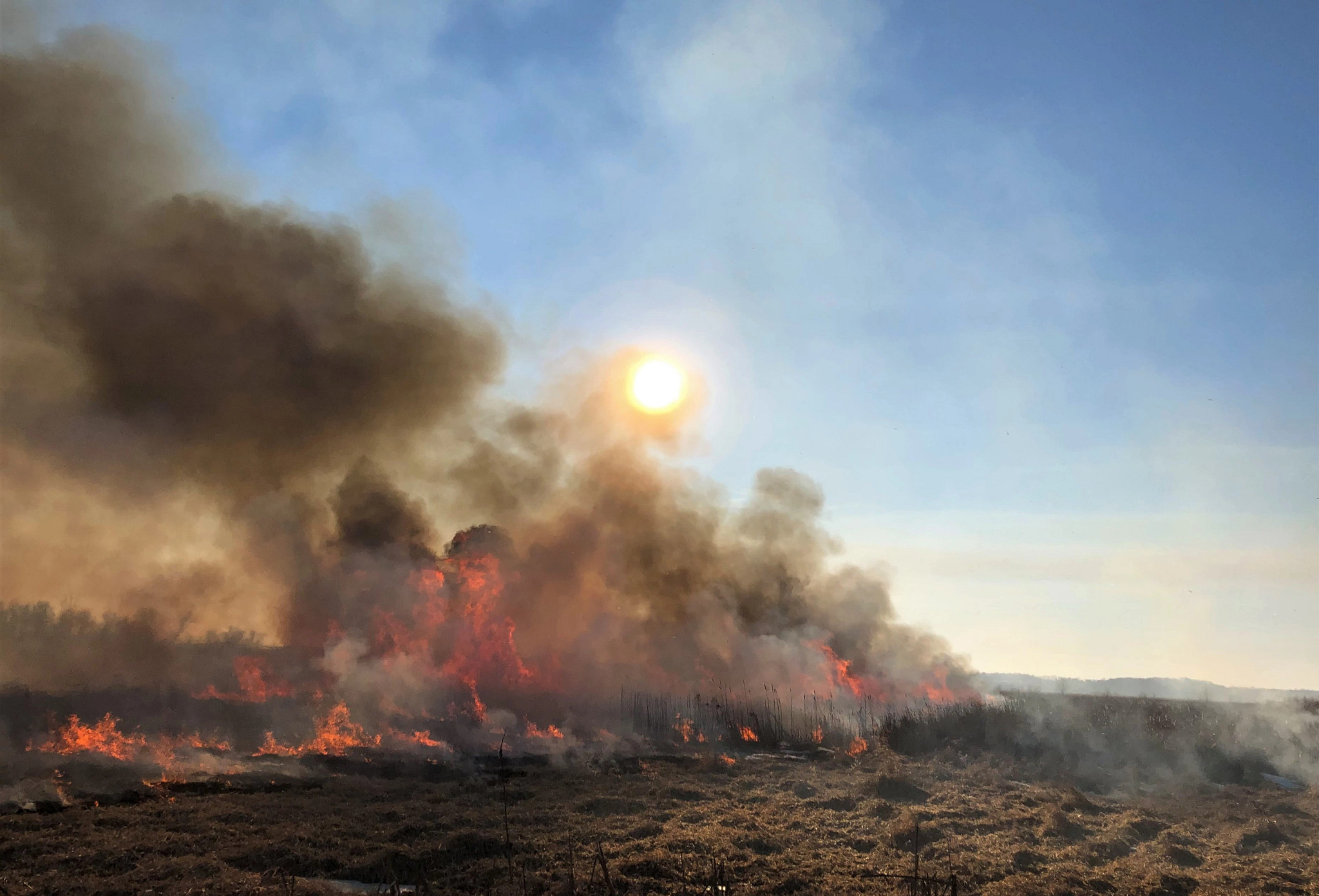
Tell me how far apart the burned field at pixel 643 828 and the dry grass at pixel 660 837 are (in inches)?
4.1

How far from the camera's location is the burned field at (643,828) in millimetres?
20062

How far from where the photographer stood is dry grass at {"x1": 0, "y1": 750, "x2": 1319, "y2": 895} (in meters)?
19.9

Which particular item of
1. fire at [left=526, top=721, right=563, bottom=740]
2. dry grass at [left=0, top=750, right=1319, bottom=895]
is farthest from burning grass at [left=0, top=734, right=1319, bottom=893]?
fire at [left=526, top=721, right=563, bottom=740]

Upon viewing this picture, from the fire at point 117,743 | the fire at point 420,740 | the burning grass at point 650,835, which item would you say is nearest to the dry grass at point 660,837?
the burning grass at point 650,835

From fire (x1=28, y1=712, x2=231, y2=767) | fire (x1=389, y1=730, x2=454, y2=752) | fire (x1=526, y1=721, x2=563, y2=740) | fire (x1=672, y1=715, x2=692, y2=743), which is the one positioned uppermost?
fire (x1=28, y1=712, x2=231, y2=767)

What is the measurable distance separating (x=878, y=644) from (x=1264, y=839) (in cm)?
4594

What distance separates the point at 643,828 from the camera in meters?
24.9

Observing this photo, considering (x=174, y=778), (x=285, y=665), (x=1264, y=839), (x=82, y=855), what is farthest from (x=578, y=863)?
(x=285, y=665)

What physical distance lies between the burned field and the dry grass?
10cm

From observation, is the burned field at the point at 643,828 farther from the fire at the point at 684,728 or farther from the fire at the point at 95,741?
the fire at the point at 684,728

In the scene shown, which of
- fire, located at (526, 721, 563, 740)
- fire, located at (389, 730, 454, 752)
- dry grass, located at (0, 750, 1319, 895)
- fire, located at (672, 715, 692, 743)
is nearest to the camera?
dry grass, located at (0, 750, 1319, 895)

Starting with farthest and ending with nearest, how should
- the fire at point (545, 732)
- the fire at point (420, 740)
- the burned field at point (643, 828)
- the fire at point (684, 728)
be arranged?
the fire at point (684, 728)
the fire at point (545, 732)
the fire at point (420, 740)
the burned field at point (643, 828)

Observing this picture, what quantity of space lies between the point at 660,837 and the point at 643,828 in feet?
4.43

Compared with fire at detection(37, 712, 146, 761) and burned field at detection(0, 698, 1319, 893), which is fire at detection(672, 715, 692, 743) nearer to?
burned field at detection(0, 698, 1319, 893)
